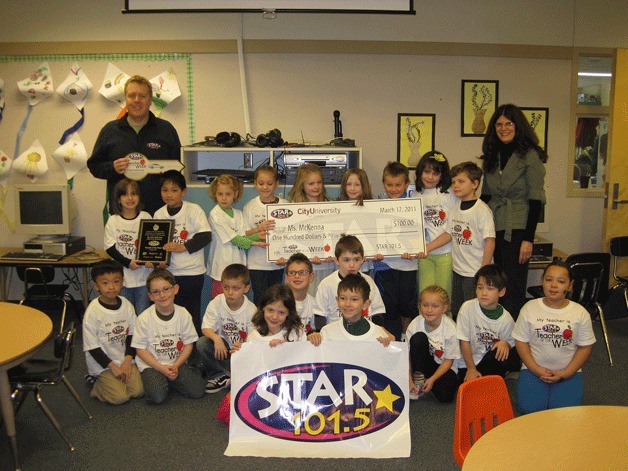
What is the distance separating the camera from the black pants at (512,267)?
422 centimetres

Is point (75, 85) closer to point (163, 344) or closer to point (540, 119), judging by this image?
point (163, 344)

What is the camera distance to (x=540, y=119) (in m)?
5.96

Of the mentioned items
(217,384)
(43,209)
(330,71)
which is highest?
(330,71)

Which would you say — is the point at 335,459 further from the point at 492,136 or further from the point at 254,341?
the point at 492,136

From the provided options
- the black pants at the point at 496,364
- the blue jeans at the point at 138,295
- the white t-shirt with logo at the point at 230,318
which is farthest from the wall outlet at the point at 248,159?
the black pants at the point at 496,364

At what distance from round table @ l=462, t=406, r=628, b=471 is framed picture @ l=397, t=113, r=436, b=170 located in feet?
13.5

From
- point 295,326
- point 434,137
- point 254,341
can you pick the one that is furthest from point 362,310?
point 434,137

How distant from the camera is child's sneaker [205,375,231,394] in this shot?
3885 millimetres

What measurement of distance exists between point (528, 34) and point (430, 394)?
381 centimetres

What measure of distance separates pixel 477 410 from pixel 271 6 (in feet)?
12.9

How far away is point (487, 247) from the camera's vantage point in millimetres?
4055

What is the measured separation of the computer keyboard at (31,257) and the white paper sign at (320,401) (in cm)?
271

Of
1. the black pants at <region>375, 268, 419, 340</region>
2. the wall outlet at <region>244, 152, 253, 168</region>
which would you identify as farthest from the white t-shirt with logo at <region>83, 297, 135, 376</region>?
the wall outlet at <region>244, 152, 253, 168</region>

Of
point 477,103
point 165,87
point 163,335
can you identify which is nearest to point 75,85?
point 165,87
